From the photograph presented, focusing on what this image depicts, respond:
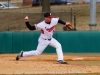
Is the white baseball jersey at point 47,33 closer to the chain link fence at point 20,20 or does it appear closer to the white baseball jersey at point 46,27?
the white baseball jersey at point 46,27

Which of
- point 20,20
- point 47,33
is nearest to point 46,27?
point 47,33

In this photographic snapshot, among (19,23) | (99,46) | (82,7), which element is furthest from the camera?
(82,7)

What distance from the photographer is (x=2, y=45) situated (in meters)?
21.1

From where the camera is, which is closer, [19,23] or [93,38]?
[93,38]

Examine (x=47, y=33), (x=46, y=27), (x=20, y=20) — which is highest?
(x=46, y=27)

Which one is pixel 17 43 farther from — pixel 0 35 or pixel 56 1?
pixel 56 1

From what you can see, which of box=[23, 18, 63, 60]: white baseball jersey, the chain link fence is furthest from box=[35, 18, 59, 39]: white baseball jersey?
the chain link fence

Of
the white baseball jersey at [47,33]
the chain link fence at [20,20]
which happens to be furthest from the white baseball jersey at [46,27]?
the chain link fence at [20,20]

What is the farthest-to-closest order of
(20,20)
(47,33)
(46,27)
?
(20,20) → (47,33) → (46,27)

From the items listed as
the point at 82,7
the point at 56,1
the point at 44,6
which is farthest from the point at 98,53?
A: the point at 56,1

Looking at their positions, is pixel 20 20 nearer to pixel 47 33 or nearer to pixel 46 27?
pixel 47 33

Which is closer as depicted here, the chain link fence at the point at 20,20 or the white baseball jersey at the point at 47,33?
the white baseball jersey at the point at 47,33

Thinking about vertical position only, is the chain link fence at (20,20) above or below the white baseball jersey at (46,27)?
below

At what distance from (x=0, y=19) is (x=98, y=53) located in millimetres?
13076
